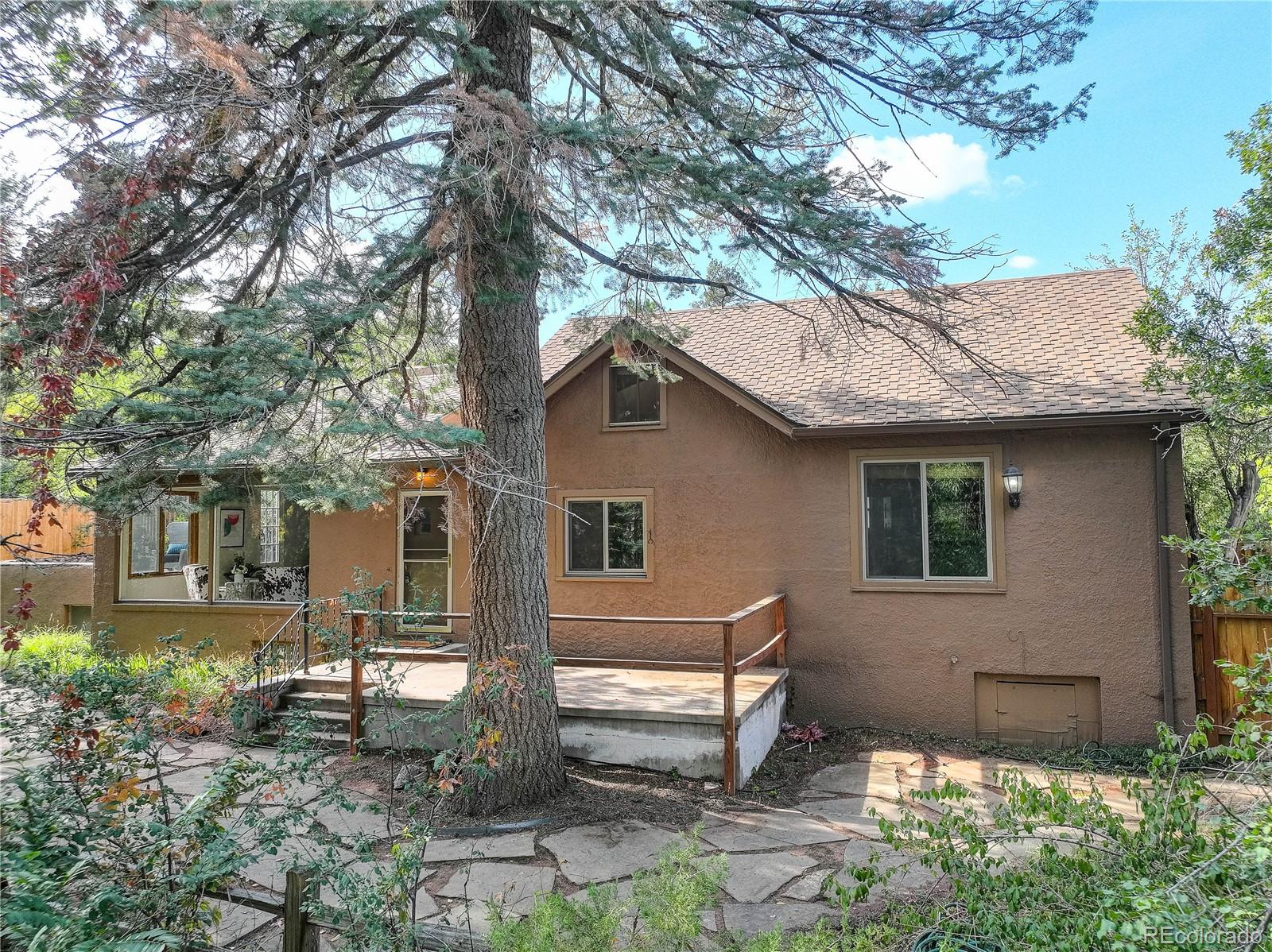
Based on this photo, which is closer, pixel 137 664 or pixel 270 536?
pixel 137 664

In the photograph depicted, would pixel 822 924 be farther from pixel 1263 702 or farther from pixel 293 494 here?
pixel 293 494

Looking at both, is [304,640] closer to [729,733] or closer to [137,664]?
[137,664]

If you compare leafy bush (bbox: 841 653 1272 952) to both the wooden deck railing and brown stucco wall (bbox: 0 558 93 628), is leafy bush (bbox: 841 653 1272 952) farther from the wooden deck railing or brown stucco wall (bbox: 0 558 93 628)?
brown stucco wall (bbox: 0 558 93 628)

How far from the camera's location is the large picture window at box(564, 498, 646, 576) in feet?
31.8

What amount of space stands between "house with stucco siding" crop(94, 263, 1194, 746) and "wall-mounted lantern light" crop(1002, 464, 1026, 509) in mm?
30

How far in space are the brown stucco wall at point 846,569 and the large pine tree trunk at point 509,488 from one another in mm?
654

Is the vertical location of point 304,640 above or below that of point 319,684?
above

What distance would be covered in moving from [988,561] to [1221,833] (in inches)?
232

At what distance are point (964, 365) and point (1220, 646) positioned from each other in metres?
4.07

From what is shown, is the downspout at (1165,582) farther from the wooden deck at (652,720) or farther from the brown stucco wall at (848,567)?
the wooden deck at (652,720)

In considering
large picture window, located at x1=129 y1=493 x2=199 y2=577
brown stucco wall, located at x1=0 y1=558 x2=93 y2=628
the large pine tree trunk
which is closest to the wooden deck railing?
the large pine tree trunk

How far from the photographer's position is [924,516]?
28.1 feet

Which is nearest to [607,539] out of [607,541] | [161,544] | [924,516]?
[607,541]

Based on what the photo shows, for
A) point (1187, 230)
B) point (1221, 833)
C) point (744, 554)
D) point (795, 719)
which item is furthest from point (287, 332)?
point (1187, 230)
